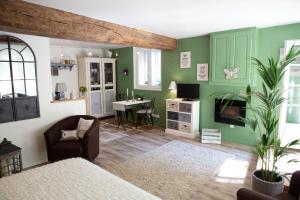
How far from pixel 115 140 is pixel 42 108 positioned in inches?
72.8

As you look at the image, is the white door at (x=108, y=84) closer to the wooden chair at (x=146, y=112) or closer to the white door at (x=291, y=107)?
the wooden chair at (x=146, y=112)

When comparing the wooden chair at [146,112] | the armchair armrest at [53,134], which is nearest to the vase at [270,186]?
the armchair armrest at [53,134]

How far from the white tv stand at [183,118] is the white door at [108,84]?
265 cm

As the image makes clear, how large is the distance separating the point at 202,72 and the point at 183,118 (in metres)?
Answer: 1.23

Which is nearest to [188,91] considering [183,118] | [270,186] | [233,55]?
[183,118]

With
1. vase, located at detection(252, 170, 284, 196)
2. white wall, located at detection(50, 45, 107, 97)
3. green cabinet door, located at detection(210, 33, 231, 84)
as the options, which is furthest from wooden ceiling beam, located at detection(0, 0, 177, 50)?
white wall, located at detection(50, 45, 107, 97)

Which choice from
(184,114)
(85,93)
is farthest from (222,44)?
(85,93)

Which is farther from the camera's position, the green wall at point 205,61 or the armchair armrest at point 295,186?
the green wall at point 205,61

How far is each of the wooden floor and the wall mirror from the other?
153 centimetres

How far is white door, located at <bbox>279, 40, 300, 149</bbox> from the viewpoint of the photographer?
13.1 feet

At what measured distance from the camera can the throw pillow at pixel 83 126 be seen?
3.67 m

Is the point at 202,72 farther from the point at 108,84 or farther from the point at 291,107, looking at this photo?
the point at 108,84

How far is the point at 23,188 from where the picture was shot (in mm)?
1846

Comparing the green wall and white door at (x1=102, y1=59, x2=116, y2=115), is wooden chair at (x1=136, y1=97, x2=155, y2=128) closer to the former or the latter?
the green wall
